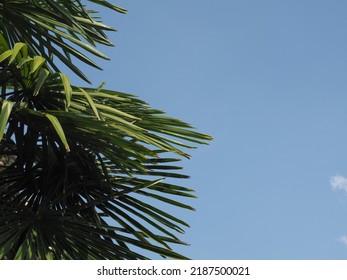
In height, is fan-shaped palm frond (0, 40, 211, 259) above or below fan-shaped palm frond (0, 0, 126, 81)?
below

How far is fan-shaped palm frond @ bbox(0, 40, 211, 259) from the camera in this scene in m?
3.11

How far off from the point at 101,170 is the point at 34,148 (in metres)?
0.44

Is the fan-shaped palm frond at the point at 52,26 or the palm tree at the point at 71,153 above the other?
the fan-shaped palm frond at the point at 52,26

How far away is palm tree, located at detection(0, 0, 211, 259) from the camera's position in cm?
313

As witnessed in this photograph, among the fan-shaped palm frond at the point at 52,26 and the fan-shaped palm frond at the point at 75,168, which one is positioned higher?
the fan-shaped palm frond at the point at 52,26

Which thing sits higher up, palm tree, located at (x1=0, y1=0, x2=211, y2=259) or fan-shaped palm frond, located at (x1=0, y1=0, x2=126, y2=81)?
fan-shaped palm frond, located at (x1=0, y1=0, x2=126, y2=81)

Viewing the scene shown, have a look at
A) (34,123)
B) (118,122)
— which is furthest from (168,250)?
(34,123)

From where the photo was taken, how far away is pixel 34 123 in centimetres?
327

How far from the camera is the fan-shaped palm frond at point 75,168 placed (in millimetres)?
3109

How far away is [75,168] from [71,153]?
0.53 feet

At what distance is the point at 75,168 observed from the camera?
373cm
